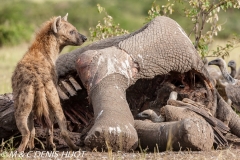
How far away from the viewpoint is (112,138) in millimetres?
5250

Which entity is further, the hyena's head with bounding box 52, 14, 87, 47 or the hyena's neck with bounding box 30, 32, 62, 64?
the hyena's head with bounding box 52, 14, 87, 47

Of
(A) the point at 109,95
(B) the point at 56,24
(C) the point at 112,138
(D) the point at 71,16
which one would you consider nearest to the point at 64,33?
(B) the point at 56,24

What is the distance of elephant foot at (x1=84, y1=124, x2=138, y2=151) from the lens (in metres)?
5.22

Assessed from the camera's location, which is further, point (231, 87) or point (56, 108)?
point (231, 87)

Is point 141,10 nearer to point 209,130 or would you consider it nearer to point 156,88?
Answer: point 156,88

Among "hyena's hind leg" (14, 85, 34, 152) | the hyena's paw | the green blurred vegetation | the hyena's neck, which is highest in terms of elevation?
the green blurred vegetation


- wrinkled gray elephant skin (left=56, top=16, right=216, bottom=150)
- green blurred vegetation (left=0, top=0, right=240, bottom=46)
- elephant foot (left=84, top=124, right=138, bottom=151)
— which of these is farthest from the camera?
green blurred vegetation (left=0, top=0, right=240, bottom=46)

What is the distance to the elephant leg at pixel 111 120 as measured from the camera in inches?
207

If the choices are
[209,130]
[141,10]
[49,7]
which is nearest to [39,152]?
[209,130]

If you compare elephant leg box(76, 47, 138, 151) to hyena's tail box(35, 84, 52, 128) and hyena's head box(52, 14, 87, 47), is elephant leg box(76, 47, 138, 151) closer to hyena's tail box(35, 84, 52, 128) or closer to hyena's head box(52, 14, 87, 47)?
hyena's tail box(35, 84, 52, 128)

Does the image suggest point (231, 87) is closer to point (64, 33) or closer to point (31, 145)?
point (64, 33)

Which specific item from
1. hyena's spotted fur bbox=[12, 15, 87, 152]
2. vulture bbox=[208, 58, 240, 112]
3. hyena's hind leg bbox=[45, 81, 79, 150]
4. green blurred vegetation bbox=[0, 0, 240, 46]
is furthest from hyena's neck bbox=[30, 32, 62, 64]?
green blurred vegetation bbox=[0, 0, 240, 46]

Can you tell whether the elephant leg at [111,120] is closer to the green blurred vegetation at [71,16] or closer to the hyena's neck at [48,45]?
the hyena's neck at [48,45]

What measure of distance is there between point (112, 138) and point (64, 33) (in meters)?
2.01
